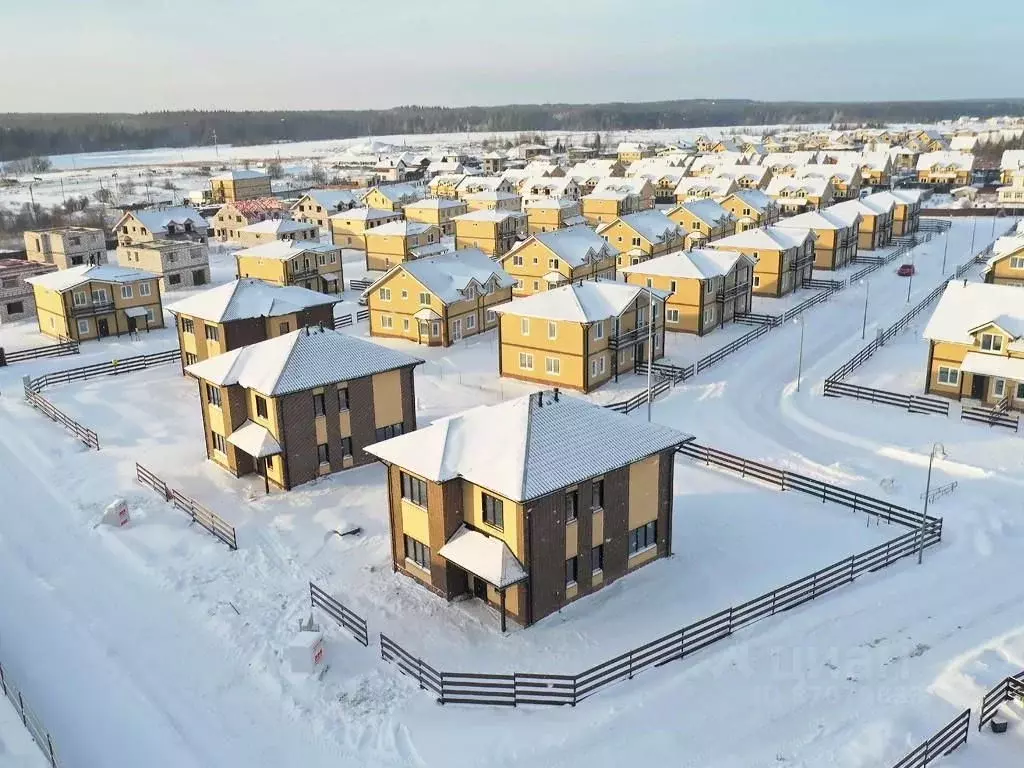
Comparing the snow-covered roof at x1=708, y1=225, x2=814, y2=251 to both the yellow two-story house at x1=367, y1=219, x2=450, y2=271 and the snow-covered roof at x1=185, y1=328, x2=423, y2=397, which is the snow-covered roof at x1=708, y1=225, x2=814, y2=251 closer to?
the yellow two-story house at x1=367, y1=219, x2=450, y2=271

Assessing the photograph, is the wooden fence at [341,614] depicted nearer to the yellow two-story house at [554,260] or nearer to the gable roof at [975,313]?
the gable roof at [975,313]

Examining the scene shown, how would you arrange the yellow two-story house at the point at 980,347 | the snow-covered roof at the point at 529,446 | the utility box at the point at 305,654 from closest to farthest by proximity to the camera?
the utility box at the point at 305,654 → the snow-covered roof at the point at 529,446 → the yellow two-story house at the point at 980,347

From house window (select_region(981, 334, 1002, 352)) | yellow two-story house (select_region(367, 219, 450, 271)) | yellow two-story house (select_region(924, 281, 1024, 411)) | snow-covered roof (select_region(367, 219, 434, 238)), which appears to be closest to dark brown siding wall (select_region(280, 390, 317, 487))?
yellow two-story house (select_region(924, 281, 1024, 411))

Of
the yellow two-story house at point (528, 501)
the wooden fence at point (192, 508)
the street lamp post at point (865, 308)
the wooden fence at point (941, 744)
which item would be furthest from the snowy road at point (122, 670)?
the street lamp post at point (865, 308)

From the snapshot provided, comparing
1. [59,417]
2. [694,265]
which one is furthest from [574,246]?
[59,417]

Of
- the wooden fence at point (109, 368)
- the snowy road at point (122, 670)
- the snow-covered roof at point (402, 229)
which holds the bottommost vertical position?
the snowy road at point (122, 670)
